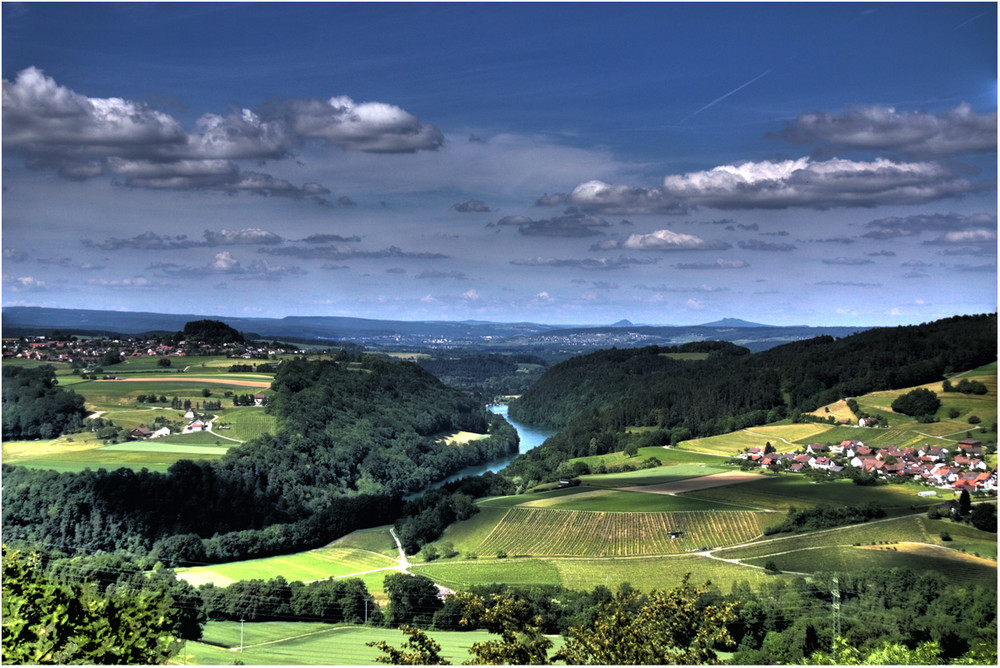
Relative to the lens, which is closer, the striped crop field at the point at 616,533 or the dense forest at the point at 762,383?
the striped crop field at the point at 616,533

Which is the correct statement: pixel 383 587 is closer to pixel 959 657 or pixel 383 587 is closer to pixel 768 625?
pixel 768 625

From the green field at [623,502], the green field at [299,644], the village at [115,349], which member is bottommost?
the green field at [299,644]

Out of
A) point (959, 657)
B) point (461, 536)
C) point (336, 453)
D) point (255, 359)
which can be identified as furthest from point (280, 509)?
point (959, 657)

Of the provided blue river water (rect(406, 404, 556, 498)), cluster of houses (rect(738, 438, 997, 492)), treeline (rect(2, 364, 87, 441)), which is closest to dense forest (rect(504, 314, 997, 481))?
blue river water (rect(406, 404, 556, 498))

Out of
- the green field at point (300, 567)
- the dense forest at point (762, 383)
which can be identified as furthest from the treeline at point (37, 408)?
the dense forest at point (762, 383)

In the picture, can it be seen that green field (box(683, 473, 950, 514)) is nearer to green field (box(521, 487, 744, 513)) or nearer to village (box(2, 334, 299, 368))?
green field (box(521, 487, 744, 513))

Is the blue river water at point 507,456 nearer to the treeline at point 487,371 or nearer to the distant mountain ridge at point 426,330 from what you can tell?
the treeline at point 487,371
